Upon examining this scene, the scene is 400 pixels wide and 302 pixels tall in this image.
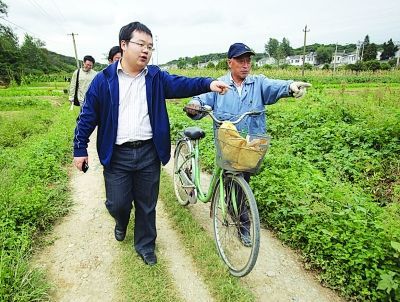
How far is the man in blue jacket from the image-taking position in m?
2.79

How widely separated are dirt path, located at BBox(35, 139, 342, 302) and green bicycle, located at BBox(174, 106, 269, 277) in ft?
0.96

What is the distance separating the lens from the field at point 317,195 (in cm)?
289

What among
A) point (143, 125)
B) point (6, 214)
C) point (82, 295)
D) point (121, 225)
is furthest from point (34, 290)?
point (143, 125)

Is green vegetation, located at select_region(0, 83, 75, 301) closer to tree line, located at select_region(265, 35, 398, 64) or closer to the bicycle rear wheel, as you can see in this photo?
the bicycle rear wheel

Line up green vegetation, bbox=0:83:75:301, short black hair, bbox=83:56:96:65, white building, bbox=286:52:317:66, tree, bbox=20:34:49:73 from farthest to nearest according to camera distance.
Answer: white building, bbox=286:52:317:66 < tree, bbox=20:34:49:73 < short black hair, bbox=83:56:96:65 < green vegetation, bbox=0:83:75:301

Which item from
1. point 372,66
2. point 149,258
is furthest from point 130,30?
point 372,66

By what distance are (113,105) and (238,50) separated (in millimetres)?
1461

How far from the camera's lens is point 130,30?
8.88 ft

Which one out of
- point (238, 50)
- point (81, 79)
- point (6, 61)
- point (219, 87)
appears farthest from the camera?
point (6, 61)

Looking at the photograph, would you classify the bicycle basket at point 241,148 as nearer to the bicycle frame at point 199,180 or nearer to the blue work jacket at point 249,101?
the bicycle frame at point 199,180

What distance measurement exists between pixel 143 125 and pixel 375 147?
487cm

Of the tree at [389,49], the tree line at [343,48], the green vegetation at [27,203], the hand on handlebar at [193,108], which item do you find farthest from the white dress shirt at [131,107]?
the tree at [389,49]

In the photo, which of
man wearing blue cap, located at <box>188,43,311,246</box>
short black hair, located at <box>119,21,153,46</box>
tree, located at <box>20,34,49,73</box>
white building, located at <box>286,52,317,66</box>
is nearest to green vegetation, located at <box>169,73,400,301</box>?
man wearing blue cap, located at <box>188,43,311,246</box>

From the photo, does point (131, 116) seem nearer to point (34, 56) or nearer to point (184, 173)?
point (184, 173)
